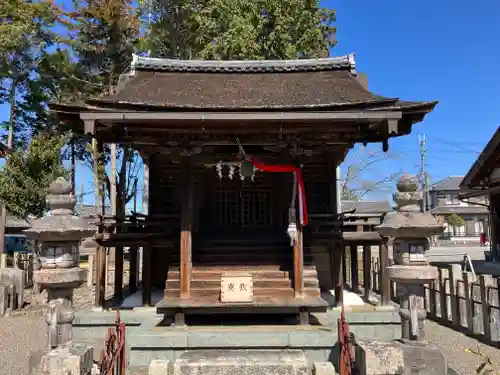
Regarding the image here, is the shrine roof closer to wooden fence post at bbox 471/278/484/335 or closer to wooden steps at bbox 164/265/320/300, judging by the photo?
wooden steps at bbox 164/265/320/300

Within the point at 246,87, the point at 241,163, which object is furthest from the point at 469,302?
the point at 246,87

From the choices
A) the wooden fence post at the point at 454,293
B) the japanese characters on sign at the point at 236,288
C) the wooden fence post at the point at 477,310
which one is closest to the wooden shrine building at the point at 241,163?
the japanese characters on sign at the point at 236,288

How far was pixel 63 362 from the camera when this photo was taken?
5.01m

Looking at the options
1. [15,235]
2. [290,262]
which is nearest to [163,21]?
[290,262]

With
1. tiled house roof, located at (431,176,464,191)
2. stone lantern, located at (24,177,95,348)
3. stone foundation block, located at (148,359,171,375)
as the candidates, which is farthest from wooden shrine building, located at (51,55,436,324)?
tiled house roof, located at (431,176,464,191)

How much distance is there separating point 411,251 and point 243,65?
792 cm

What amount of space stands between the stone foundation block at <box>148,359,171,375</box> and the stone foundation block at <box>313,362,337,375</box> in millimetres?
2335

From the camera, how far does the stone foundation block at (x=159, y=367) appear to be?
19.6ft

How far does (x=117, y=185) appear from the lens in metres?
22.5

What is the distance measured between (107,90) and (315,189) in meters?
16.0

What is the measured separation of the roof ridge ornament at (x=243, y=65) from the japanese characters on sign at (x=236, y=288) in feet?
21.8

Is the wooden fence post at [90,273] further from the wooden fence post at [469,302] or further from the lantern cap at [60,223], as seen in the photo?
the wooden fence post at [469,302]

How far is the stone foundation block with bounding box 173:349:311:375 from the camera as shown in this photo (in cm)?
602

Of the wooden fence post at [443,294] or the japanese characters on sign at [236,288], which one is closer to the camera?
the japanese characters on sign at [236,288]
